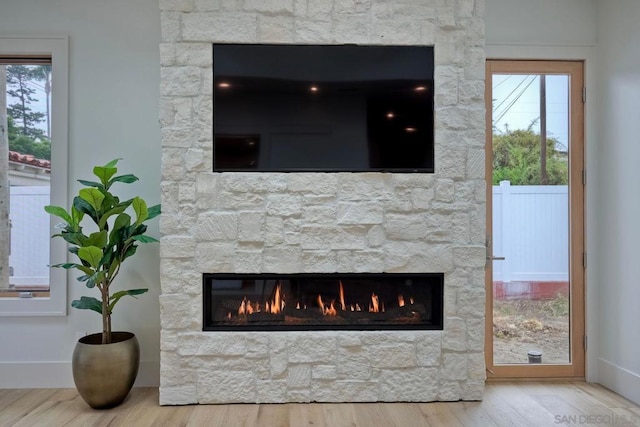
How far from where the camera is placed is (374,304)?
9.60ft

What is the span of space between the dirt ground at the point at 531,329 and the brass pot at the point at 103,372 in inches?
101

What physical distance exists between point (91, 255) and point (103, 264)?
12 cm

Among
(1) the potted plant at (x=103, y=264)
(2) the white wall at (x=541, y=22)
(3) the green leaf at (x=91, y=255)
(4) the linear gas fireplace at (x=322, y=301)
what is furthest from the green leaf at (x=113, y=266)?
(2) the white wall at (x=541, y=22)

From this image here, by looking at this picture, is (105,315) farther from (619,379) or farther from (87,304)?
(619,379)

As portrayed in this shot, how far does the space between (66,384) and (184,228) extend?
4.83 ft

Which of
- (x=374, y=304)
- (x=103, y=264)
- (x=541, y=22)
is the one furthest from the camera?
(x=541, y=22)

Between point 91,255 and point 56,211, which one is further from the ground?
point 56,211

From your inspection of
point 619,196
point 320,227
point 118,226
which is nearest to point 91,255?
point 118,226

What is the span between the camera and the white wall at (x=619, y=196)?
2.88 m

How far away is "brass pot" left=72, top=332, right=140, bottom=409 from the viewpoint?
2643mm

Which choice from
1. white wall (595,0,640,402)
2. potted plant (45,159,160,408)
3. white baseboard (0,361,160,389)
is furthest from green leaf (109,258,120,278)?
white wall (595,0,640,402)

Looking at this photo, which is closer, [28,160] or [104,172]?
[104,172]

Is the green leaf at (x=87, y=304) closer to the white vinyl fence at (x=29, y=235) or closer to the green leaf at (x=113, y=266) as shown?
the green leaf at (x=113, y=266)

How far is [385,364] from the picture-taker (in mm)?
2820
